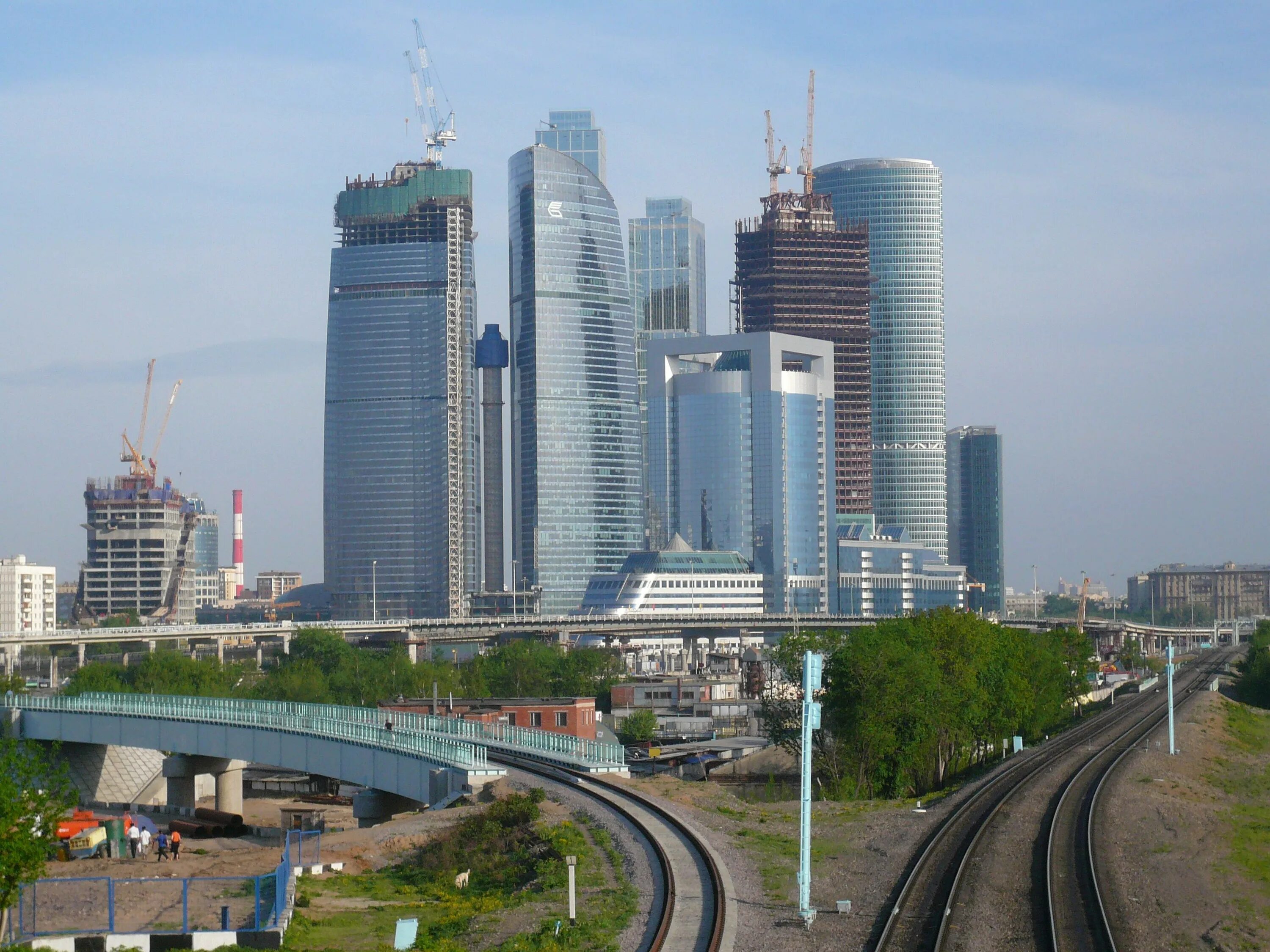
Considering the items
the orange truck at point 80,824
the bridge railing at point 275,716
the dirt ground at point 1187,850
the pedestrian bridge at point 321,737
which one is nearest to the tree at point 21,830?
the orange truck at point 80,824

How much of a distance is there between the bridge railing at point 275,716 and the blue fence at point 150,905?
27316 mm

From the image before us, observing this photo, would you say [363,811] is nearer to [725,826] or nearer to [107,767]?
[725,826]

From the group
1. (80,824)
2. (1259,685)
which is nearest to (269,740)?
(80,824)

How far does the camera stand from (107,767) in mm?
130500

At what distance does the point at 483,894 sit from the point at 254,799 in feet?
272

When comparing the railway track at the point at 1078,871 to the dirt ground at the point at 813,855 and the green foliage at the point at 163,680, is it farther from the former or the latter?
the green foliage at the point at 163,680

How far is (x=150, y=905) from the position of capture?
50125 millimetres

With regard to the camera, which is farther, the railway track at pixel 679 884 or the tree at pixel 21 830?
the railway track at pixel 679 884

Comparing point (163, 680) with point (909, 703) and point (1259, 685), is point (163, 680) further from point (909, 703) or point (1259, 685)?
point (1259, 685)

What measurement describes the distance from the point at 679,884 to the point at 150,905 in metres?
16.2

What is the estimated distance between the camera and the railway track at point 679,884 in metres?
41.9

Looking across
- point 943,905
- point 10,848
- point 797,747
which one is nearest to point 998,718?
point 797,747

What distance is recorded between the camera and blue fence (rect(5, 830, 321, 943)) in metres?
44.1

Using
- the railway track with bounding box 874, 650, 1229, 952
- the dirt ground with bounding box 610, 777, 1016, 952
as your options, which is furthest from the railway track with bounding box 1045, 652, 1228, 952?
the dirt ground with bounding box 610, 777, 1016, 952
